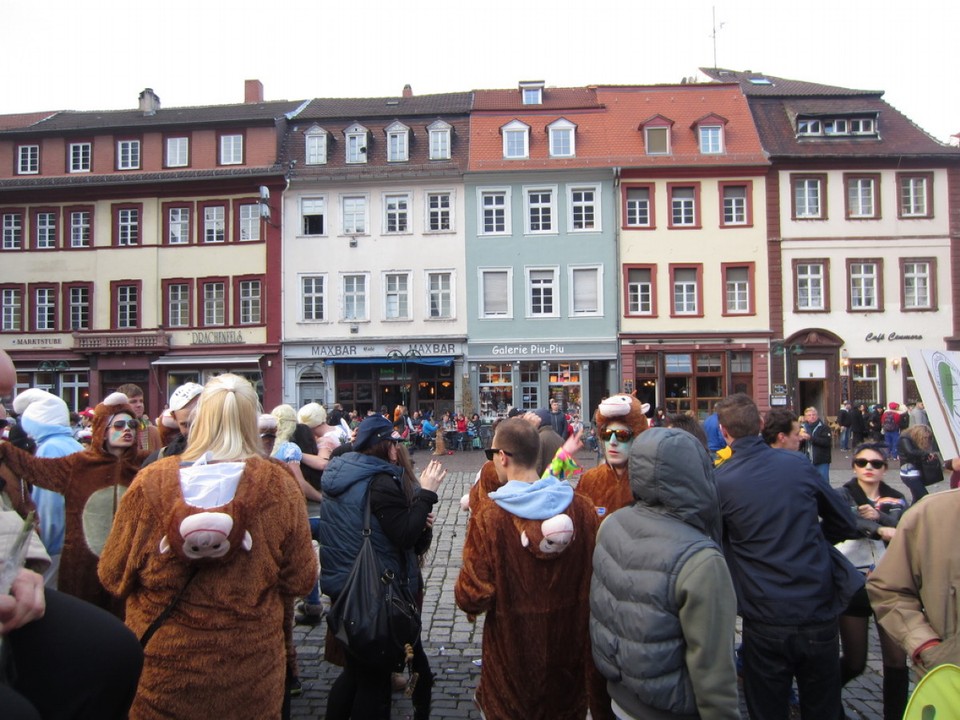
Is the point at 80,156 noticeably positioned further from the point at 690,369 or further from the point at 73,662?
the point at 73,662

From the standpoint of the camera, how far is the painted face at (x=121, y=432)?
Result: 12.6ft

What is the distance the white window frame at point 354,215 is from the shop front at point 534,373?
6243 mm

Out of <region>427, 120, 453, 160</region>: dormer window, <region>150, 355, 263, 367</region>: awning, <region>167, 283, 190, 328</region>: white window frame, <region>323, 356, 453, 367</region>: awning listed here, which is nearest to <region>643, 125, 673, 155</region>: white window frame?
<region>427, 120, 453, 160</region>: dormer window

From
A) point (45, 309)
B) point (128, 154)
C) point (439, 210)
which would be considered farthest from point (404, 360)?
point (45, 309)

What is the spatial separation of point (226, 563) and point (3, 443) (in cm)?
145

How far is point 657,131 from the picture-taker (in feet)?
90.0

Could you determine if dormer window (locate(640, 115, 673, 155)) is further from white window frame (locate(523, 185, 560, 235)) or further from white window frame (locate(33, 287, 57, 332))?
white window frame (locate(33, 287, 57, 332))

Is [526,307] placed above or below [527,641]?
above

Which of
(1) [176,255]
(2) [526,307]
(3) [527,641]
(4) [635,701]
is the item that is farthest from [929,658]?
(1) [176,255]

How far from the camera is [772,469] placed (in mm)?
3422

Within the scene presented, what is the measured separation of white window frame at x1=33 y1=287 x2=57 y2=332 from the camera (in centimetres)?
2819

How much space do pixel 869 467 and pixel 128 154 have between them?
3035 centimetres

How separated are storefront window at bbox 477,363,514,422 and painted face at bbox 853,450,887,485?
22437 mm

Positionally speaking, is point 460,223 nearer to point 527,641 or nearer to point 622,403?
point 622,403
